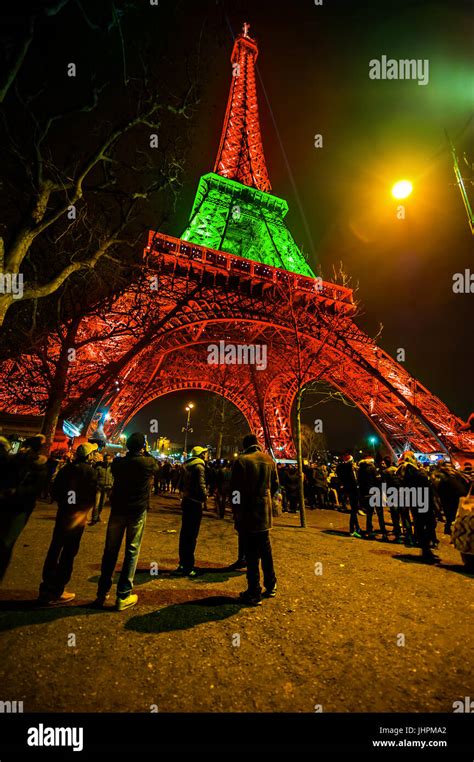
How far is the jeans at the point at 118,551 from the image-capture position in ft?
12.3

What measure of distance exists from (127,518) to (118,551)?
0.35 m

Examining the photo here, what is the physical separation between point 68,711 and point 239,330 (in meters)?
28.6

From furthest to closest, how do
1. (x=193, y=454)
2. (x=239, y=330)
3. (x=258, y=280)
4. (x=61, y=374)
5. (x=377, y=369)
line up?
(x=239, y=330)
(x=258, y=280)
(x=377, y=369)
(x=61, y=374)
(x=193, y=454)

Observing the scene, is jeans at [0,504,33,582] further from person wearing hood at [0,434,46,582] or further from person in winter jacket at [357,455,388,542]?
person in winter jacket at [357,455,388,542]

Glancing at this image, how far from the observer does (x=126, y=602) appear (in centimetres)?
381

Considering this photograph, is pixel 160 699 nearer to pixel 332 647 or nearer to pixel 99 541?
pixel 332 647

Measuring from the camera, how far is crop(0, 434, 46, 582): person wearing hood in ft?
12.1

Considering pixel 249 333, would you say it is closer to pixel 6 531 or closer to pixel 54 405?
pixel 54 405

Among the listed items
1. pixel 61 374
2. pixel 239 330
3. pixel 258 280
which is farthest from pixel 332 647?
pixel 239 330

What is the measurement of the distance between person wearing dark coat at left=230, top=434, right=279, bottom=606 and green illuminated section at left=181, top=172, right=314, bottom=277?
87.8ft

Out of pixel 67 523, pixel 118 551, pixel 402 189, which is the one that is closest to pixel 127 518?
pixel 118 551

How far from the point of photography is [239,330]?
2994 cm

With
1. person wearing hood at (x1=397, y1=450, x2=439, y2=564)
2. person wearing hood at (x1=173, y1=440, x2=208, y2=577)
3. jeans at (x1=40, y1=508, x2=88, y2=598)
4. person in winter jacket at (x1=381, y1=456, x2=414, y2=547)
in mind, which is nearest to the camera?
jeans at (x1=40, y1=508, x2=88, y2=598)

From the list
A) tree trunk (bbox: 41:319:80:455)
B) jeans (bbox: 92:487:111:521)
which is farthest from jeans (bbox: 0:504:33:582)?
tree trunk (bbox: 41:319:80:455)
